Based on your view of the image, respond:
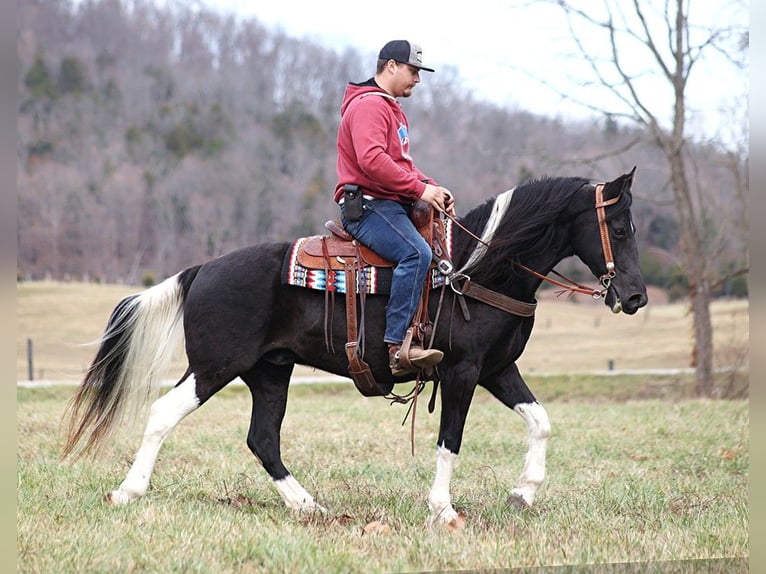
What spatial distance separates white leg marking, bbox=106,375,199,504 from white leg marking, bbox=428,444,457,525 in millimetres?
1626

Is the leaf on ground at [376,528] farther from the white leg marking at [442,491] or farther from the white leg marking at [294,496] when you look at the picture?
the white leg marking at [294,496]

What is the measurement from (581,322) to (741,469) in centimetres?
3279

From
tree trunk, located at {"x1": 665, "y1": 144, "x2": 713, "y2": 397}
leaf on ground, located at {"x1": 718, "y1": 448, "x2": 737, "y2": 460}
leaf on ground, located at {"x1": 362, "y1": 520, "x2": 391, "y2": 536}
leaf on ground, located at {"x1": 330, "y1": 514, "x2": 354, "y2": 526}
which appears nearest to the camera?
leaf on ground, located at {"x1": 362, "y1": 520, "x2": 391, "y2": 536}

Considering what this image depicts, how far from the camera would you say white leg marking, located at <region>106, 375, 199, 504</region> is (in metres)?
6.04

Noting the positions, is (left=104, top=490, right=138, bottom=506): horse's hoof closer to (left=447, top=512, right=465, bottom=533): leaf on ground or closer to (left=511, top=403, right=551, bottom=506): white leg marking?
(left=447, top=512, right=465, bottom=533): leaf on ground

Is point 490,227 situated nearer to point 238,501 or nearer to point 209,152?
point 238,501

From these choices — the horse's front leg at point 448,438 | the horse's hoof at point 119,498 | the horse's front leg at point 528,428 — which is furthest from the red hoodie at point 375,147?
the horse's hoof at point 119,498

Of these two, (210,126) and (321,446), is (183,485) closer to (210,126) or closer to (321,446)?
(321,446)

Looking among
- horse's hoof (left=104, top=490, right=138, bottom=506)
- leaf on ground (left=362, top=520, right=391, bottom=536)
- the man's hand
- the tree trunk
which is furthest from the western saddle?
the tree trunk

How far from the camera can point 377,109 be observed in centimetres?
595

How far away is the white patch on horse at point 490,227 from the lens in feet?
19.8

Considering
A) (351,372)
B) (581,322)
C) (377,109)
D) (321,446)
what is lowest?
(581,322)

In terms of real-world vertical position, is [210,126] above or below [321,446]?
above

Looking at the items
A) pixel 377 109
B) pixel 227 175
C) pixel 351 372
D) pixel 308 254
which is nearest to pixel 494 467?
pixel 351 372
